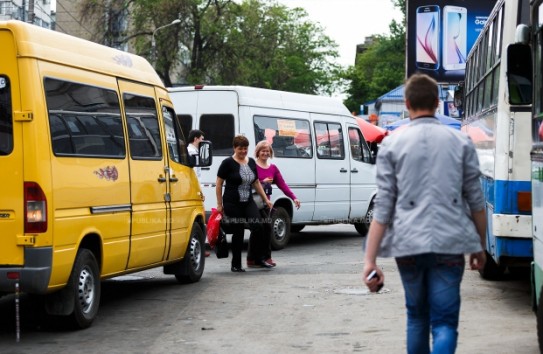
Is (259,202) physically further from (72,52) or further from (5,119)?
(5,119)

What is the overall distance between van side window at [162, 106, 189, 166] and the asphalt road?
58.2 inches

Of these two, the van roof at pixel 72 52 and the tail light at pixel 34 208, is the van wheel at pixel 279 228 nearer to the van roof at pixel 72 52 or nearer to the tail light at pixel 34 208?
the van roof at pixel 72 52

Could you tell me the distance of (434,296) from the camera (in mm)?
5438

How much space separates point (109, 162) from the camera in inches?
374

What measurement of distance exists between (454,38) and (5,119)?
30.2 metres

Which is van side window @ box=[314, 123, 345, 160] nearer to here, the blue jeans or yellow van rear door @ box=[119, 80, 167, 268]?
yellow van rear door @ box=[119, 80, 167, 268]

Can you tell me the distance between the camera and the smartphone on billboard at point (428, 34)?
121 feet

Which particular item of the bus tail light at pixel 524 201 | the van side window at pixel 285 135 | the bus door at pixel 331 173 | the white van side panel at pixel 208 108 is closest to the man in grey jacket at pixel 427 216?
the bus tail light at pixel 524 201

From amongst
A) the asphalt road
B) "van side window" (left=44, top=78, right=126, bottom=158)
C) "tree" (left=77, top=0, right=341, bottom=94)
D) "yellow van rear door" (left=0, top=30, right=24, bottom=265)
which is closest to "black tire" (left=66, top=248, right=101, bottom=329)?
the asphalt road

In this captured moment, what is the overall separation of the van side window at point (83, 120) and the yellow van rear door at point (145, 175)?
35cm

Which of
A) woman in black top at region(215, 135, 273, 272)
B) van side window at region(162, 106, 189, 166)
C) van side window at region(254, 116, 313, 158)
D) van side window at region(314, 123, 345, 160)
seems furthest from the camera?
van side window at region(314, 123, 345, 160)

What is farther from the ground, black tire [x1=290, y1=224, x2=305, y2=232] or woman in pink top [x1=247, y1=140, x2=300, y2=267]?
woman in pink top [x1=247, y1=140, x2=300, y2=267]

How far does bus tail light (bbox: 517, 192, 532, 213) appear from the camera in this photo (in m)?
9.41

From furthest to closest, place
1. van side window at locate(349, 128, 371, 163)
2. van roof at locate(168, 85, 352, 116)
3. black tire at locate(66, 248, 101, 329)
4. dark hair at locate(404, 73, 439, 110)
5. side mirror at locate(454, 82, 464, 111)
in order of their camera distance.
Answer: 1. van side window at locate(349, 128, 371, 163)
2. side mirror at locate(454, 82, 464, 111)
3. van roof at locate(168, 85, 352, 116)
4. black tire at locate(66, 248, 101, 329)
5. dark hair at locate(404, 73, 439, 110)
